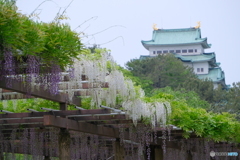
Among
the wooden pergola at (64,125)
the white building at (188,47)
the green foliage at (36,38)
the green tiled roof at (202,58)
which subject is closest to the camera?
the green foliage at (36,38)

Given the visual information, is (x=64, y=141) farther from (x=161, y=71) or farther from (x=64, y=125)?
(x=161, y=71)

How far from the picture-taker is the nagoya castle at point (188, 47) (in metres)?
58.5

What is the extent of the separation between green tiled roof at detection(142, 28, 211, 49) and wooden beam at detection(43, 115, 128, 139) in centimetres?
4778

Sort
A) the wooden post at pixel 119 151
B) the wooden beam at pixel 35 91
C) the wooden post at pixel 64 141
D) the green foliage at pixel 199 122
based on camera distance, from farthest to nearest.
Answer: the wooden post at pixel 119 151 < the green foliage at pixel 199 122 < the wooden post at pixel 64 141 < the wooden beam at pixel 35 91

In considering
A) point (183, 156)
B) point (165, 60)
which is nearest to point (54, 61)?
point (183, 156)

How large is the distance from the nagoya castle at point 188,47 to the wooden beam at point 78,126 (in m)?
45.7

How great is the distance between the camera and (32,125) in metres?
12.9

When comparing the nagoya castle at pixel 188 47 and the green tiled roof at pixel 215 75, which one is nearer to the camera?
the green tiled roof at pixel 215 75

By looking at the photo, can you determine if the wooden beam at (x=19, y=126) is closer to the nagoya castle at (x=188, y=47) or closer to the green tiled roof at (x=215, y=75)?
the green tiled roof at (x=215, y=75)

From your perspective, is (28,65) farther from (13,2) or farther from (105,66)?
(105,66)

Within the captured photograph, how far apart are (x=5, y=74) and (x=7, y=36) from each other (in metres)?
1.31

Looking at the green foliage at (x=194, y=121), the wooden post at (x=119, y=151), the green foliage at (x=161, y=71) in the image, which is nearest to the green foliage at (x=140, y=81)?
the green foliage at (x=161, y=71)

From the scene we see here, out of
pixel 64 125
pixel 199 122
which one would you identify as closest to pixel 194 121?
pixel 199 122

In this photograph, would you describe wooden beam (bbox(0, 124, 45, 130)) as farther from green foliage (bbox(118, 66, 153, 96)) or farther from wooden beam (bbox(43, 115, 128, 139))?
green foliage (bbox(118, 66, 153, 96))
